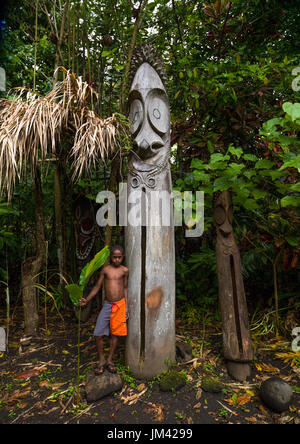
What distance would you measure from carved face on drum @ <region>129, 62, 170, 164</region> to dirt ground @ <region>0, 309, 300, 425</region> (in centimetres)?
187

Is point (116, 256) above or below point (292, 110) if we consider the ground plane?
below

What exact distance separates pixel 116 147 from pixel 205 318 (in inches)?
86.5

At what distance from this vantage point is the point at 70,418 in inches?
68.3

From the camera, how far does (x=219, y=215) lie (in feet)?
7.46

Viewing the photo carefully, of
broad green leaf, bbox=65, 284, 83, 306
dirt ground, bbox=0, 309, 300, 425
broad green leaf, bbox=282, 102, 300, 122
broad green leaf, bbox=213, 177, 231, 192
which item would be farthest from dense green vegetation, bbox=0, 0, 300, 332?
broad green leaf, bbox=65, 284, 83, 306

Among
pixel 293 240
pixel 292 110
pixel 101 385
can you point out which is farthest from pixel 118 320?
pixel 292 110

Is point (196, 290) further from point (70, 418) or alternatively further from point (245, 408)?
point (70, 418)

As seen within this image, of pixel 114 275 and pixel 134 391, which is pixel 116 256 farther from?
pixel 134 391

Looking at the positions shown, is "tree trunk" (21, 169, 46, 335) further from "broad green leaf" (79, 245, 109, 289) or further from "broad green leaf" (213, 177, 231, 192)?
"broad green leaf" (213, 177, 231, 192)

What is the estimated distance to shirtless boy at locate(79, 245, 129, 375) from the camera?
211cm

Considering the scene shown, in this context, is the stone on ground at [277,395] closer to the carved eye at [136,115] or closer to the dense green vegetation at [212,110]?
the dense green vegetation at [212,110]

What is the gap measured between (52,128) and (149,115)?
Result: 810 mm

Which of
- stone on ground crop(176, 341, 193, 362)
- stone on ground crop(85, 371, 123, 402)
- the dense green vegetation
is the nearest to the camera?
stone on ground crop(85, 371, 123, 402)

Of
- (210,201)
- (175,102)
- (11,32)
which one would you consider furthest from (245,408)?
(11,32)
